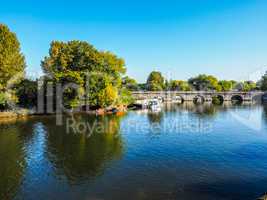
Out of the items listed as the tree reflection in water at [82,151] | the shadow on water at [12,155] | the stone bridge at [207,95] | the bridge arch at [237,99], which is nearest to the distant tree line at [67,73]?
the shadow on water at [12,155]

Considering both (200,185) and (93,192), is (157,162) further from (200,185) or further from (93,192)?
(93,192)

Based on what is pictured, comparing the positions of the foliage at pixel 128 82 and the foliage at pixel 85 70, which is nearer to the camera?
the foliage at pixel 85 70

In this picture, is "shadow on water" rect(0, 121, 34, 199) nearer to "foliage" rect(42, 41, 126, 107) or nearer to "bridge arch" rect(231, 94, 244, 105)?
"foliage" rect(42, 41, 126, 107)

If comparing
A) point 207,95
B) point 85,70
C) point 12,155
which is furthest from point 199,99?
point 12,155

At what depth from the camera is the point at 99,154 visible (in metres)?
36.6

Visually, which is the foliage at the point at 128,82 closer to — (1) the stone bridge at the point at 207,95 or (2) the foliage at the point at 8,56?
(1) the stone bridge at the point at 207,95

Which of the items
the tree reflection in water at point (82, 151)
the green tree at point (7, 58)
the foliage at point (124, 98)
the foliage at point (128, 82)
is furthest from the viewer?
the foliage at point (128, 82)

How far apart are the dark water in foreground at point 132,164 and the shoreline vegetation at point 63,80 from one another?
26.0m

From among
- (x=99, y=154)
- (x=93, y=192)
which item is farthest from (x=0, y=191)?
(x=99, y=154)

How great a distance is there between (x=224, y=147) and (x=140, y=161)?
15.5 m

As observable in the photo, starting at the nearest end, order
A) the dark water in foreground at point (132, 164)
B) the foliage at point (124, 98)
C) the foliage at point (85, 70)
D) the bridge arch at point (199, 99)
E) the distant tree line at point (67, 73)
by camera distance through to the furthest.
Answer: the dark water in foreground at point (132, 164) < the distant tree line at point (67, 73) < the foliage at point (85, 70) < the foliage at point (124, 98) < the bridge arch at point (199, 99)

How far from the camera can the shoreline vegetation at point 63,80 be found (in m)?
74.8

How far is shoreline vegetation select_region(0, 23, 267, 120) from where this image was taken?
245 feet

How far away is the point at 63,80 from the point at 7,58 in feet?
59.9
